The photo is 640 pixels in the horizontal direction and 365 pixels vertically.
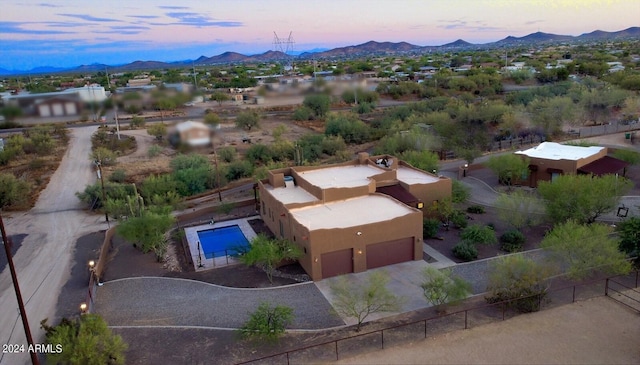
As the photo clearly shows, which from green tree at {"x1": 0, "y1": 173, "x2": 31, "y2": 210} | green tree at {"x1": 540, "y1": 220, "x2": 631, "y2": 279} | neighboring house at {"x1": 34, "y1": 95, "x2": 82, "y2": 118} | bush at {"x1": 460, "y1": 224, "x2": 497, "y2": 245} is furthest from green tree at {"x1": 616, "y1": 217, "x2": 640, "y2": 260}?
green tree at {"x1": 0, "y1": 173, "x2": 31, "y2": 210}

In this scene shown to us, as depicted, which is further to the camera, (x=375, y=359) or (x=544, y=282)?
(x=544, y=282)

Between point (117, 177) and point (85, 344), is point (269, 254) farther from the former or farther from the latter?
point (117, 177)

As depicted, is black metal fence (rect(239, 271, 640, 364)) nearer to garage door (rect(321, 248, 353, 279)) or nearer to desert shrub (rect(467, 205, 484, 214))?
garage door (rect(321, 248, 353, 279))

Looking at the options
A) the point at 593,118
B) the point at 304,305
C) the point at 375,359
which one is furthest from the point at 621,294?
the point at 593,118

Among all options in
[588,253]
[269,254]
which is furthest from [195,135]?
[588,253]

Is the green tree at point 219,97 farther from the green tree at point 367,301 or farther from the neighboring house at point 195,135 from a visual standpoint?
the green tree at point 367,301

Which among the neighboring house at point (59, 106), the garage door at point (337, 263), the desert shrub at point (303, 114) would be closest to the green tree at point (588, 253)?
Answer: the garage door at point (337, 263)

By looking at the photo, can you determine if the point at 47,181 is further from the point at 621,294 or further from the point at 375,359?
the point at 621,294
